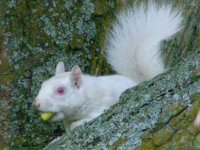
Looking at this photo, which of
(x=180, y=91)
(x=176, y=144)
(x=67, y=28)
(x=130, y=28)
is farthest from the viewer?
(x=67, y=28)

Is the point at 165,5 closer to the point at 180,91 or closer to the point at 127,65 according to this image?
the point at 127,65

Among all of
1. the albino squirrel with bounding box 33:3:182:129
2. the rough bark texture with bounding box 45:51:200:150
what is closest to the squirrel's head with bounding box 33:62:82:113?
the albino squirrel with bounding box 33:3:182:129

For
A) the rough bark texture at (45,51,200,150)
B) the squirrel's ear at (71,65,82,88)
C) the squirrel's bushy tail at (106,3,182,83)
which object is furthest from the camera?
the squirrel's bushy tail at (106,3,182,83)

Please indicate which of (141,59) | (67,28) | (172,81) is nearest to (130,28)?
(141,59)

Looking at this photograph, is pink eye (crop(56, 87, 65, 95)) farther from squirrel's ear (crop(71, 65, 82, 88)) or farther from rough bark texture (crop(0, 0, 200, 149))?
rough bark texture (crop(0, 0, 200, 149))

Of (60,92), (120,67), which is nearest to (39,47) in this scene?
(120,67)

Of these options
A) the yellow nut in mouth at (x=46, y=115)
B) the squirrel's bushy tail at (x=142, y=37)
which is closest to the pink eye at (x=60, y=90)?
the yellow nut in mouth at (x=46, y=115)

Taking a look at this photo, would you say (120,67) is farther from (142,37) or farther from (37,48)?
(37,48)
